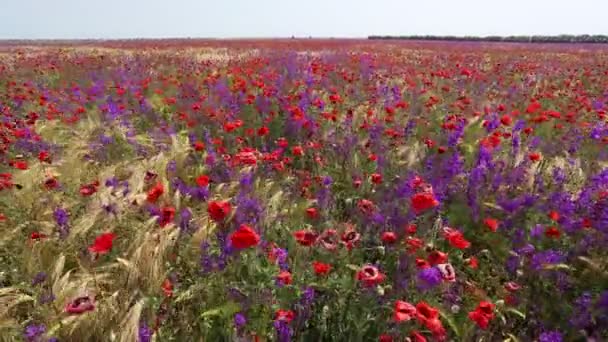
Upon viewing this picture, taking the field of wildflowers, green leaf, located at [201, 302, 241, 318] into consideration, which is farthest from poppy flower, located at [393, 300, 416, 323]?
green leaf, located at [201, 302, 241, 318]

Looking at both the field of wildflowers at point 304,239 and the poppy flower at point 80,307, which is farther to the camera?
the field of wildflowers at point 304,239

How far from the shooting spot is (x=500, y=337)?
296 centimetres

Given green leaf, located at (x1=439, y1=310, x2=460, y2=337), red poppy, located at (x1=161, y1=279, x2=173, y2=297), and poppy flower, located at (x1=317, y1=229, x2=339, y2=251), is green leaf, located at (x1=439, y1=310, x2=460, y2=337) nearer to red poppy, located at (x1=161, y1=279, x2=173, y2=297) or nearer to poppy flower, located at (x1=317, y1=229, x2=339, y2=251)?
poppy flower, located at (x1=317, y1=229, x2=339, y2=251)

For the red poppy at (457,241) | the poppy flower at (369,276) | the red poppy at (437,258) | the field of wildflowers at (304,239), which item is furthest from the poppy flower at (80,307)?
the red poppy at (457,241)

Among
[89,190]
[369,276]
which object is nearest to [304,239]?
[369,276]

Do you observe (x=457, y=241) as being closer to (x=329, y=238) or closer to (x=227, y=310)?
(x=329, y=238)

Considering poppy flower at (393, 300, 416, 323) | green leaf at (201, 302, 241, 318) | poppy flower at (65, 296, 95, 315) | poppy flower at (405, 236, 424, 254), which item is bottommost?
green leaf at (201, 302, 241, 318)

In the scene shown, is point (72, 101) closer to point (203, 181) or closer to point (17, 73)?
point (17, 73)

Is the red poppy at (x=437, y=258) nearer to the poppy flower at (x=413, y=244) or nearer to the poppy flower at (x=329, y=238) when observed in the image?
the poppy flower at (x=413, y=244)

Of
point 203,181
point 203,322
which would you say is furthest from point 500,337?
point 203,181

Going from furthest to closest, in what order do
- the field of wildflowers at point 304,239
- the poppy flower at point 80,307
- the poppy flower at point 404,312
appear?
the field of wildflowers at point 304,239 → the poppy flower at point 80,307 → the poppy flower at point 404,312

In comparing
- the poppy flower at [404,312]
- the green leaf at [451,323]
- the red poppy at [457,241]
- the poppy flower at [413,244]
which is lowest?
the green leaf at [451,323]

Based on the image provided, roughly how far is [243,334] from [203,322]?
0.53 m

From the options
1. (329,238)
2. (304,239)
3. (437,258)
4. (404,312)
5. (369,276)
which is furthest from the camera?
(329,238)
